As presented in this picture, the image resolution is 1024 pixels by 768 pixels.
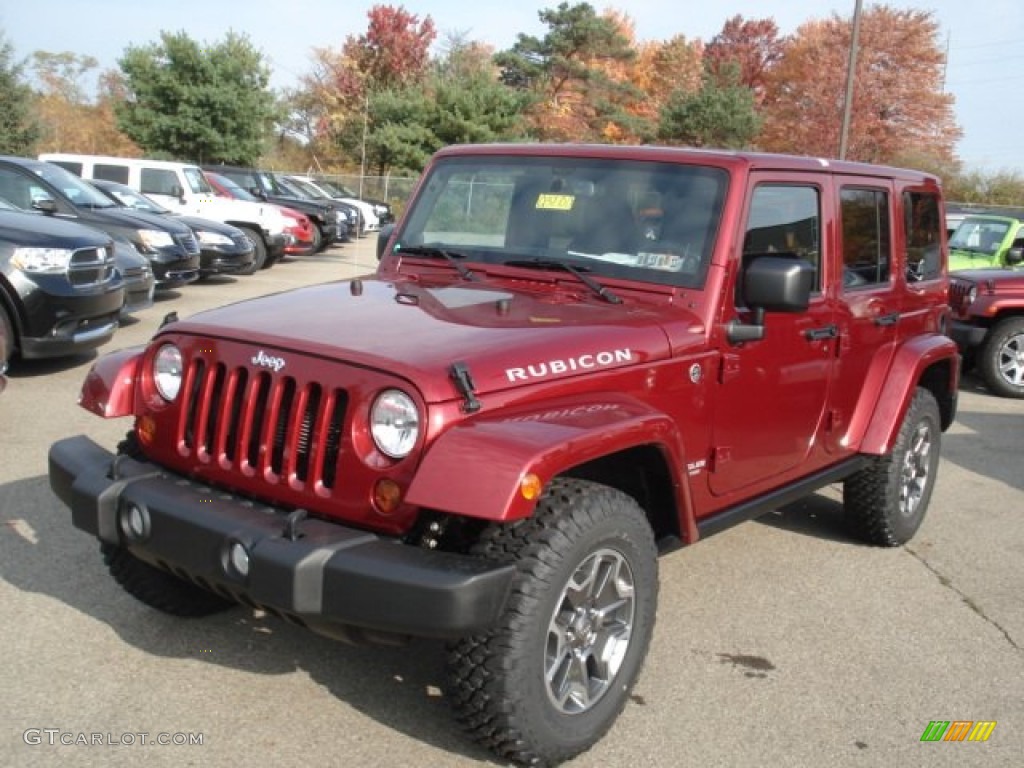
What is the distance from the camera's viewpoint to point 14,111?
28.3 m

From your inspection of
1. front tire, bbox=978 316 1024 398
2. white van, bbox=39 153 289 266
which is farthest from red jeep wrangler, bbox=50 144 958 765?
white van, bbox=39 153 289 266

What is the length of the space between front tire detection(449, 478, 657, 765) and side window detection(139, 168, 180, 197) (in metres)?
15.3

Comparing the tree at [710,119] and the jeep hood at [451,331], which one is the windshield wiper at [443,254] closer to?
the jeep hood at [451,331]

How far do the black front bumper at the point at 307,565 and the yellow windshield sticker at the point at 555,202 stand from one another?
5.82 ft

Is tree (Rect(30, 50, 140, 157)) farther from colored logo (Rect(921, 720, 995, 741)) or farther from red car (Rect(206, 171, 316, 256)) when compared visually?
colored logo (Rect(921, 720, 995, 741))

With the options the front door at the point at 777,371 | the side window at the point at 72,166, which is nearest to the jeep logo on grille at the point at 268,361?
the front door at the point at 777,371

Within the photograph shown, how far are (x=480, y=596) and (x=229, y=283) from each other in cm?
1360

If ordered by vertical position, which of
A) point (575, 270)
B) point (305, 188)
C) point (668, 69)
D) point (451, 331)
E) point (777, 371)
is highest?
point (668, 69)

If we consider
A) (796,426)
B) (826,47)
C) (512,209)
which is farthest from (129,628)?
(826,47)

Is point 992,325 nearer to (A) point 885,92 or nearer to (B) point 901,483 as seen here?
(B) point 901,483

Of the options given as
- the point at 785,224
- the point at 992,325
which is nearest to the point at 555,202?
the point at 785,224

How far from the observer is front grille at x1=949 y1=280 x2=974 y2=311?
988 cm

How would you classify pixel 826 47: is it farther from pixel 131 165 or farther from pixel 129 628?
pixel 129 628

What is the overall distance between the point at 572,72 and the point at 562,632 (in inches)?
1536
